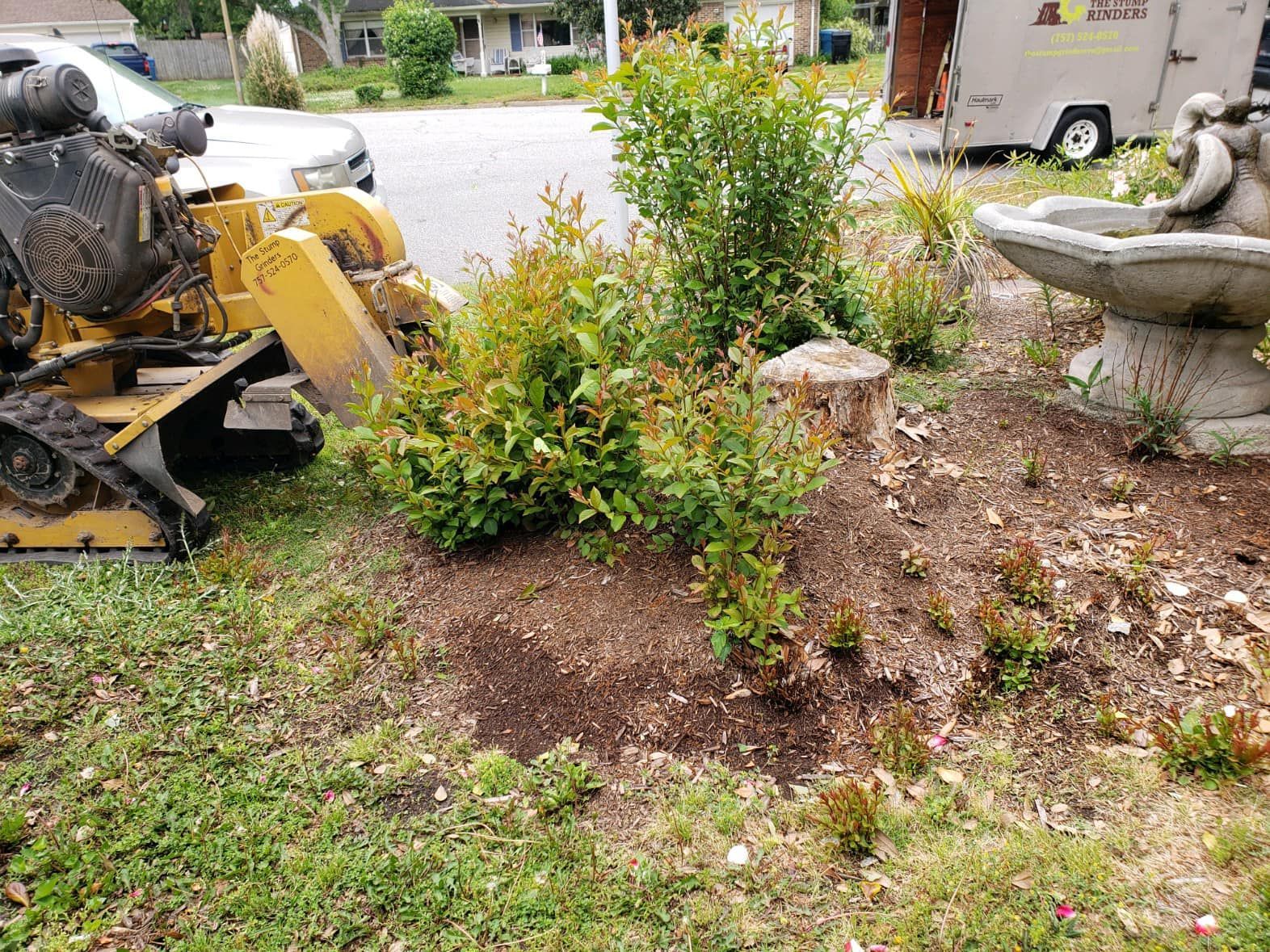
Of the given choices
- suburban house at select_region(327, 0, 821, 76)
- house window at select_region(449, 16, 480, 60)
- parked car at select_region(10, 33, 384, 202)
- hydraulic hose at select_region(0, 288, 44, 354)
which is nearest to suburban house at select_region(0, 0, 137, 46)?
suburban house at select_region(327, 0, 821, 76)

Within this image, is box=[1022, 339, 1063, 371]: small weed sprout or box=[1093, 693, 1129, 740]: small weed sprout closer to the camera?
box=[1093, 693, 1129, 740]: small weed sprout

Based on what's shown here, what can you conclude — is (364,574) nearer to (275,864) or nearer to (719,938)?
(275,864)

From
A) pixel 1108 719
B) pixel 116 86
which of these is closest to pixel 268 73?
pixel 116 86

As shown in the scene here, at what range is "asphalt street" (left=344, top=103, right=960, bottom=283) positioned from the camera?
9469 millimetres

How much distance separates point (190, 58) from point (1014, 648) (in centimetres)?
4372

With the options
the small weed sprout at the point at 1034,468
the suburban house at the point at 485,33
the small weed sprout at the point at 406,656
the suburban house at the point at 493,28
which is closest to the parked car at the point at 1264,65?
the small weed sprout at the point at 1034,468

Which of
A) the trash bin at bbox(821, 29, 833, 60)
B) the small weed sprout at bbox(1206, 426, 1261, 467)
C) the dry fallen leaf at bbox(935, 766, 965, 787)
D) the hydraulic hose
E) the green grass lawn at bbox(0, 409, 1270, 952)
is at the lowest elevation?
the green grass lawn at bbox(0, 409, 1270, 952)

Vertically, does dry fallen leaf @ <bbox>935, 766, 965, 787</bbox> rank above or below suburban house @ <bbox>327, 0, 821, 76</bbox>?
below

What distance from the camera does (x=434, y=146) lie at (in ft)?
51.7

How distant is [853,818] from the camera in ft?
8.26

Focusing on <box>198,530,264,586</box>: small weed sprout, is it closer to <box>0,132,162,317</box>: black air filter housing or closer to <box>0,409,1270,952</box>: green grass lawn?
<box>0,409,1270,952</box>: green grass lawn

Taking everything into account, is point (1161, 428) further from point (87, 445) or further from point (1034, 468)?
point (87, 445)

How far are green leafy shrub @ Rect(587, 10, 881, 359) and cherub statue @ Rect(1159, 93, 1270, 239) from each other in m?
1.39

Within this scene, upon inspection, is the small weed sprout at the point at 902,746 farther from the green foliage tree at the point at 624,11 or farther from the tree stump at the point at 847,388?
the green foliage tree at the point at 624,11
